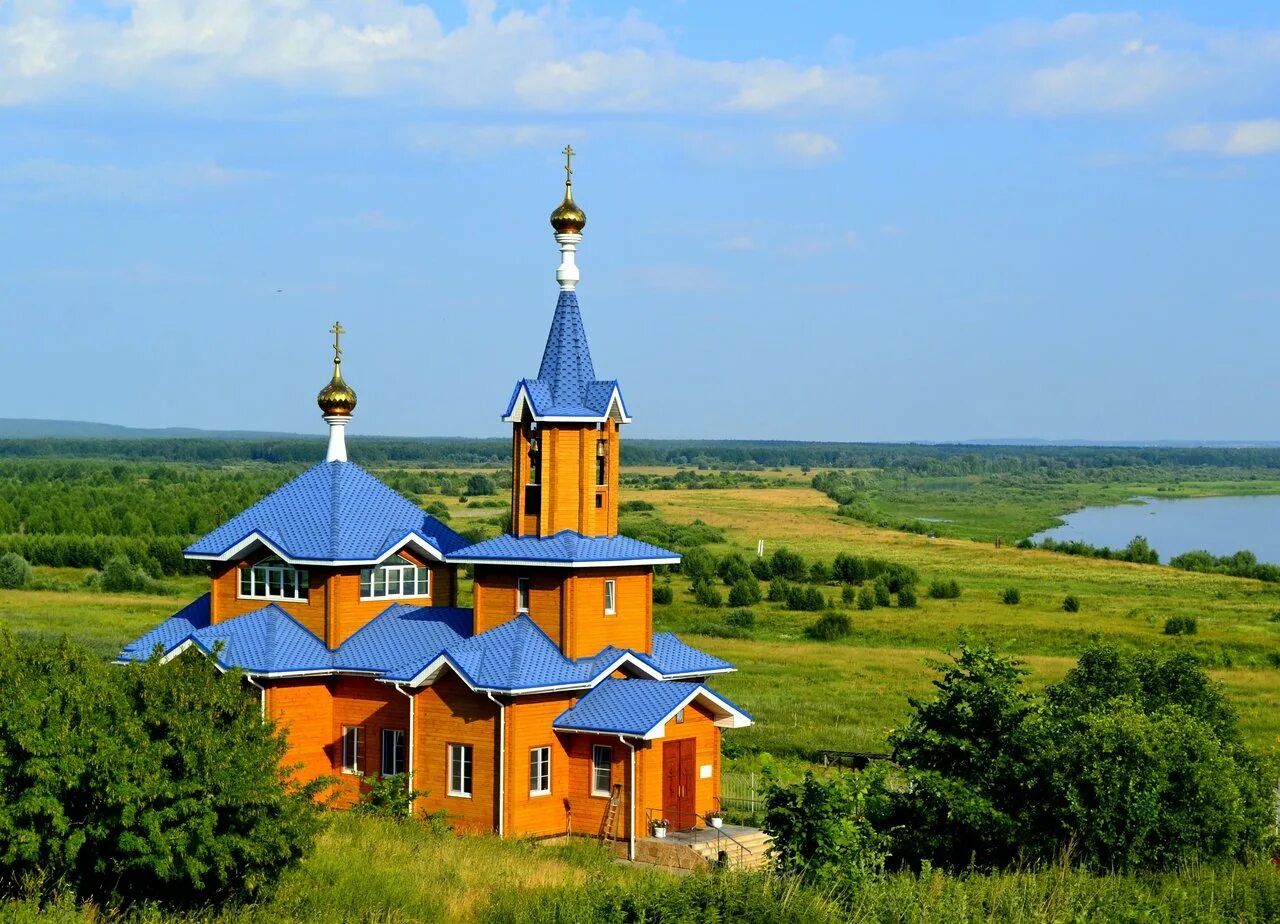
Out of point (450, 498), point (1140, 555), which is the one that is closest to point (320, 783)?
point (1140, 555)

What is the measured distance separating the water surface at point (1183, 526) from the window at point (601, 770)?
8230cm

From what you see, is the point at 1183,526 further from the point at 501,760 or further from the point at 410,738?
the point at 501,760

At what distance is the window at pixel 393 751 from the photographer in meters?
23.9

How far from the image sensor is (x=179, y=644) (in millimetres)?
25000

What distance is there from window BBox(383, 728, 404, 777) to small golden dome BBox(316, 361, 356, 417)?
6206 mm

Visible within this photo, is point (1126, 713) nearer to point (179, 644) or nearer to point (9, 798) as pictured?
point (9, 798)

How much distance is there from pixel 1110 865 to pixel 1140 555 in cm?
7675

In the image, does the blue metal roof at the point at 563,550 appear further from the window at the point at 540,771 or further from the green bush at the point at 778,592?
the green bush at the point at 778,592

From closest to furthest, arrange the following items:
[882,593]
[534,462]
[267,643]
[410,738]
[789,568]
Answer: [410,738], [267,643], [534,462], [882,593], [789,568]

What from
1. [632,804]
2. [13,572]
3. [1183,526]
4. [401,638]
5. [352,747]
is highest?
[401,638]

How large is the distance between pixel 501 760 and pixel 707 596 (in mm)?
42374

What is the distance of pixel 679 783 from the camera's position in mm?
23688

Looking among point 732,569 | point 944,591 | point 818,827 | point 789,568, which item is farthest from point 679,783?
→ point 789,568

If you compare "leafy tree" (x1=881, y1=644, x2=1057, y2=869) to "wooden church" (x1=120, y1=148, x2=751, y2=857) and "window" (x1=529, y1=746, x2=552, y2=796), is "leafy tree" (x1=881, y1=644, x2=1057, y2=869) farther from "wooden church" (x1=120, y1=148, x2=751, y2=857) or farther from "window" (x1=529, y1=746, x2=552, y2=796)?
"window" (x1=529, y1=746, x2=552, y2=796)
